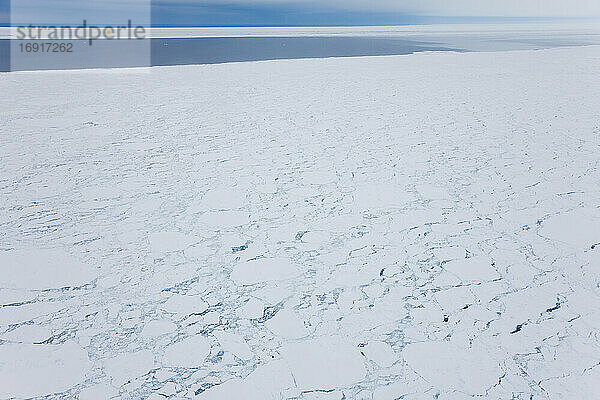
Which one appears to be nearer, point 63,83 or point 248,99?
point 248,99

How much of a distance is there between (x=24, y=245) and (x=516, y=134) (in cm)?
390

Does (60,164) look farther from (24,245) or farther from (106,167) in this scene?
(24,245)

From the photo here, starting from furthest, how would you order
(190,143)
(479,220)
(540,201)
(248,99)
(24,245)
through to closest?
(248,99)
(190,143)
(540,201)
(479,220)
(24,245)

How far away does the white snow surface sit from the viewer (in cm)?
142

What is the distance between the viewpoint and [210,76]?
9.02 metres

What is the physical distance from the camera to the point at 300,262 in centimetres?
203

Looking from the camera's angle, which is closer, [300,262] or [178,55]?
[300,262]

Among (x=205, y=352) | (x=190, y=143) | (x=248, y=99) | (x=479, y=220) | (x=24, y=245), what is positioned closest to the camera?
(x=205, y=352)

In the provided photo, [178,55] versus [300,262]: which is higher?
[178,55]

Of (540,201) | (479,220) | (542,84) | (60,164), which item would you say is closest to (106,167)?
(60,164)

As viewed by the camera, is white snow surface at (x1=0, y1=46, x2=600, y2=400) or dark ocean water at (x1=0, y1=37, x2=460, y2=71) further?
dark ocean water at (x1=0, y1=37, x2=460, y2=71)

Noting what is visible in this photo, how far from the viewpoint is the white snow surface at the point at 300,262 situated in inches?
56.0

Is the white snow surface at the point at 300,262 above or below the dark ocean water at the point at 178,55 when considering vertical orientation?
below

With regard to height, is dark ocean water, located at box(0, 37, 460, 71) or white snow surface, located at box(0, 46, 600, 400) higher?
dark ocean water, located at box(0, 37, 460, 71)
